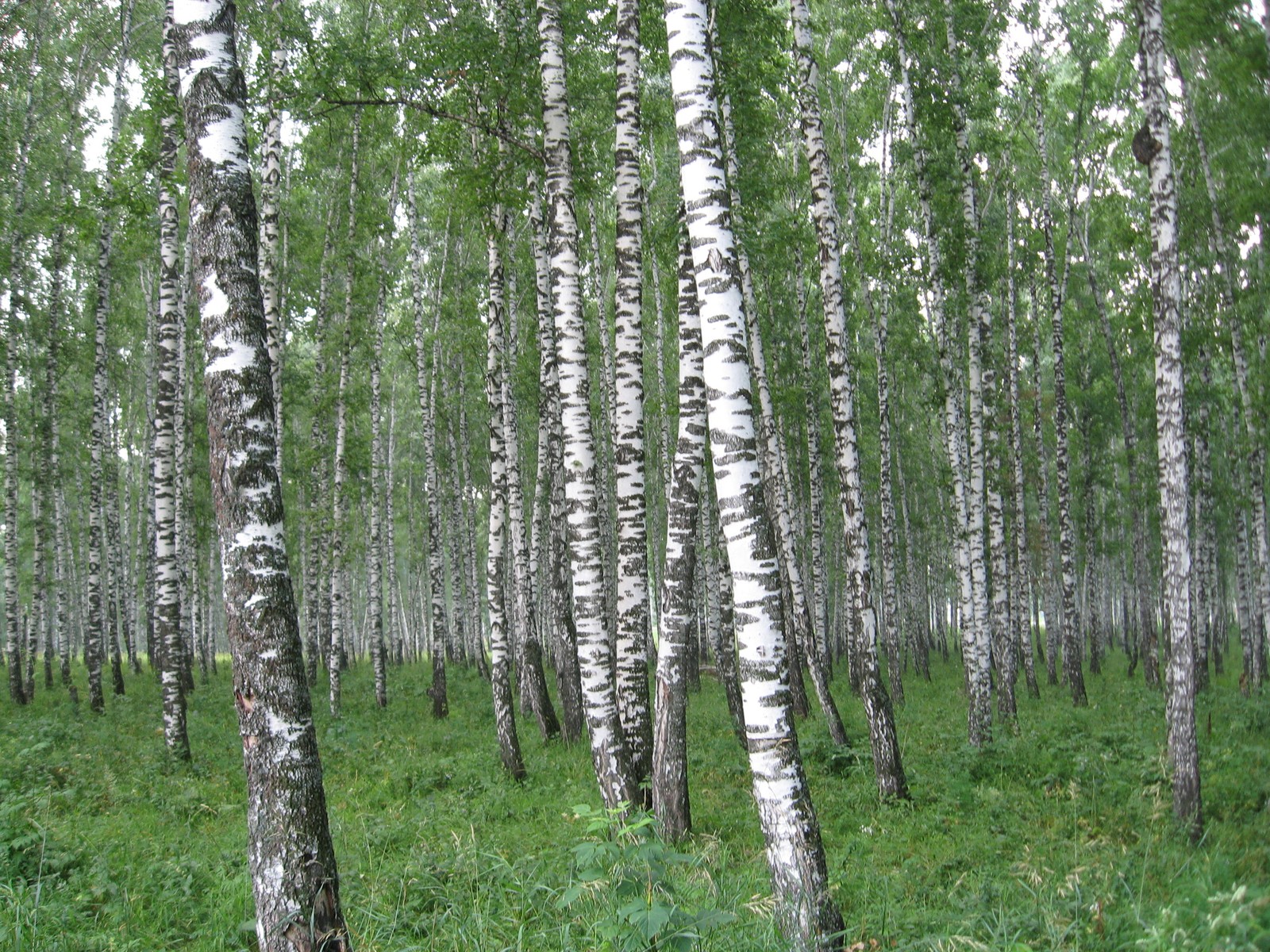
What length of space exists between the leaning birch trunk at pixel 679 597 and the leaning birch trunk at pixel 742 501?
1.89 metres

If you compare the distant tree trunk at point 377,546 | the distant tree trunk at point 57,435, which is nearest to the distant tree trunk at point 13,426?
the distant tree trunk at point 57,435

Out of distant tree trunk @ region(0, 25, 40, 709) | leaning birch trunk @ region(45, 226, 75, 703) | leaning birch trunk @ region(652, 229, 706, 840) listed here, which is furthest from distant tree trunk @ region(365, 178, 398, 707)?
leaning birch trunk @ region(652, 229, 706, 840)

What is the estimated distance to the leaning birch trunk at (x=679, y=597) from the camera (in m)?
7.30

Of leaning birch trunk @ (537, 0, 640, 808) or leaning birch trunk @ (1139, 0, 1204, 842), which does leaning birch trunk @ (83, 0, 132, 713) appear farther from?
leaning birch trunk @ (1139, 0, 1204, 842)

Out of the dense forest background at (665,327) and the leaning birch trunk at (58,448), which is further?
the leaning birch trunk at (58,448)

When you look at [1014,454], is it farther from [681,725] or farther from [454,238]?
[454,238]

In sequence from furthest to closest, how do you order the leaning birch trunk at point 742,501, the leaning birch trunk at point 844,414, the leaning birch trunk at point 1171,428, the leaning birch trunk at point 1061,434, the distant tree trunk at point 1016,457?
1. the distant tree trunk at point 1016,457
2. the leaning birch trunk at point 1061,434
3. the leaning birch trunk at point 844,414
4. the leaning birch trunk at point 1171,428
5. the leaning birch trunk at point 742,501

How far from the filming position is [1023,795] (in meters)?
9.08

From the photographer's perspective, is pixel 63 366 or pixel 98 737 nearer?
pixel 98 737

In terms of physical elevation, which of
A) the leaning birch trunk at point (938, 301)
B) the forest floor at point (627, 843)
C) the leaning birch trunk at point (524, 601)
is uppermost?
the leaning birch trunk at point (938, 301)

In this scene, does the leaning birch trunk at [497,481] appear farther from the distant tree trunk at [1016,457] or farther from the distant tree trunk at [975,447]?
the distant tree trunk at [1016,457]

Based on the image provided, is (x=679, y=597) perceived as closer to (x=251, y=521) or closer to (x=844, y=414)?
(x=844, y=414)

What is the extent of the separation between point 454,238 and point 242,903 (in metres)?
19.8

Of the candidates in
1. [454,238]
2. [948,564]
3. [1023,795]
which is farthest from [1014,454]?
[948,564]
